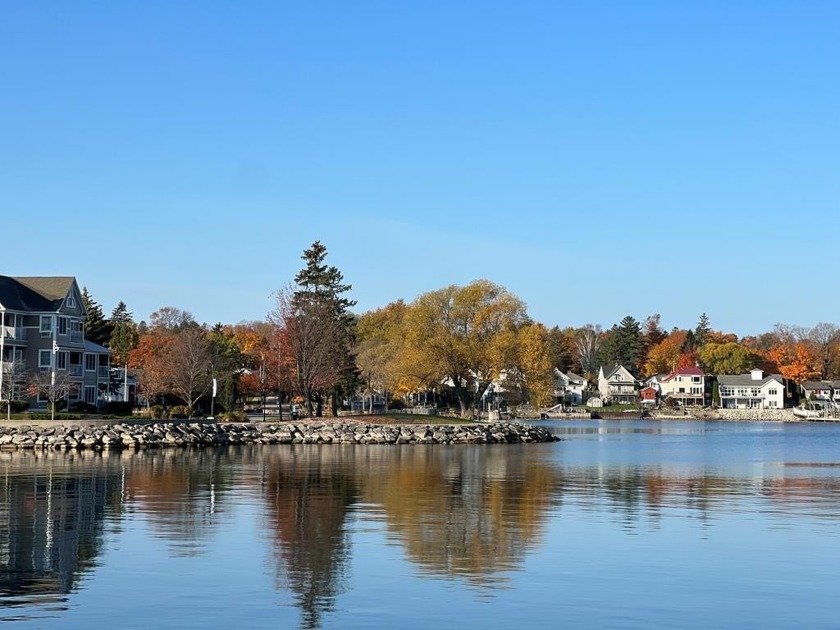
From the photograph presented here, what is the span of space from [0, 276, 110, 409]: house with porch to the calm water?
112ft

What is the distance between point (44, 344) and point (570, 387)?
390 feet

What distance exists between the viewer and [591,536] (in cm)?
2355

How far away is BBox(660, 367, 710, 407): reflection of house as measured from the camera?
589 ft

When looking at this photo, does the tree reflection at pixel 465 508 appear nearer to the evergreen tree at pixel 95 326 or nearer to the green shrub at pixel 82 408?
the green shrub at pixel 82 408

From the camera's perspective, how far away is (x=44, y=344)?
77.9 m

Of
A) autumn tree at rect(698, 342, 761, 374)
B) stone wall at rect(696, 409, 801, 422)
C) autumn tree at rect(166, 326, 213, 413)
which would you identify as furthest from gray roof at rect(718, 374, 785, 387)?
autumn tree at rect(166, 326, 213, 413)

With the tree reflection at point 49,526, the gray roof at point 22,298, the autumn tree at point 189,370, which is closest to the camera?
the tree reflection at point 49,526

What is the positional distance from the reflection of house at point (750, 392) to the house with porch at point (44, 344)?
387 feet

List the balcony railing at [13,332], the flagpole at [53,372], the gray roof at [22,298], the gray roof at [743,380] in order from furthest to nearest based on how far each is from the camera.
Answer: the gray roof at [743,380]
the gray roof at [22,298]
the balcony railing at [13,332]
the flagpole at [53,372]

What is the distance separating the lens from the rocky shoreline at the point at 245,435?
2234 inches

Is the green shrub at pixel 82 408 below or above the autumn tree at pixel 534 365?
below

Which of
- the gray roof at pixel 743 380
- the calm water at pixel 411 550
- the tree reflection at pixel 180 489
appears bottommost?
the calm water at pixel 411 550

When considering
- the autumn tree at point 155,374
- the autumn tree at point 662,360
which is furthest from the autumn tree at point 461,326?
the autumn tree at point 662,360

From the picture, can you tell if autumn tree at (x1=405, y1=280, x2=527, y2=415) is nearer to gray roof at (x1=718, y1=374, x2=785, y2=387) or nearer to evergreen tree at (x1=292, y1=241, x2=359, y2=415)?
evergreen tree at (x1=292, y1=241, x2=359, y2=415)
